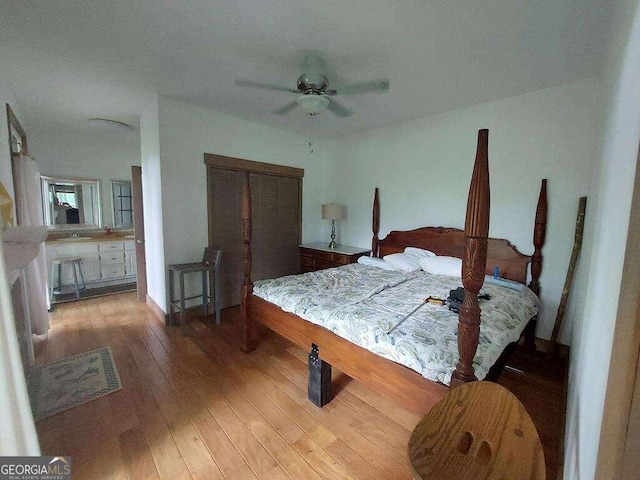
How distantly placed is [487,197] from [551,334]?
2.35m

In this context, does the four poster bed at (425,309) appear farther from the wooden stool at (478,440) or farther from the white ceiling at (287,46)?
the white ceiling at (287,46)

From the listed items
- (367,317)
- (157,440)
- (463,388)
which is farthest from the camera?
(367,317)

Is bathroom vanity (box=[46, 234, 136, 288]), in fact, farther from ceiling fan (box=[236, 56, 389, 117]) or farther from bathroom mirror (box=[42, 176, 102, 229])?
ceiling fan (box=[236, 56, 389, 117])

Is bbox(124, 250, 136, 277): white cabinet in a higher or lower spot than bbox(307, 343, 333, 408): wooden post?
higher

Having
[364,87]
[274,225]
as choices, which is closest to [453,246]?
[364,87]

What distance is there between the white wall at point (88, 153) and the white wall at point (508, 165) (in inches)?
160

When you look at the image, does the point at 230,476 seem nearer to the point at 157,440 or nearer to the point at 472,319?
the point at 157,440

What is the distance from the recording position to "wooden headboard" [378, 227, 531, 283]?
2715 mm

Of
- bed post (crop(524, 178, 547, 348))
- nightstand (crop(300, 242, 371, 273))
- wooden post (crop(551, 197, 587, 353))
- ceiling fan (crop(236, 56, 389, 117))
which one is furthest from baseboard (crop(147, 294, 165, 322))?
wooden post (crop(551, 197, 587, 353))

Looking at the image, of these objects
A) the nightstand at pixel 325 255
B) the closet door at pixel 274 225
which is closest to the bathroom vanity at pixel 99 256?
the closet door at pixel 274 225

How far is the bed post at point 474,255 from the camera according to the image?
1120 millimetres

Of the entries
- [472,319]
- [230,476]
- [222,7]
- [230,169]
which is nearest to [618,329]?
[472,319]

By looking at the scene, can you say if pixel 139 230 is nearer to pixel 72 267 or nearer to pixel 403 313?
pixel 72 267

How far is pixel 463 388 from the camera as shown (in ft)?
3.07
